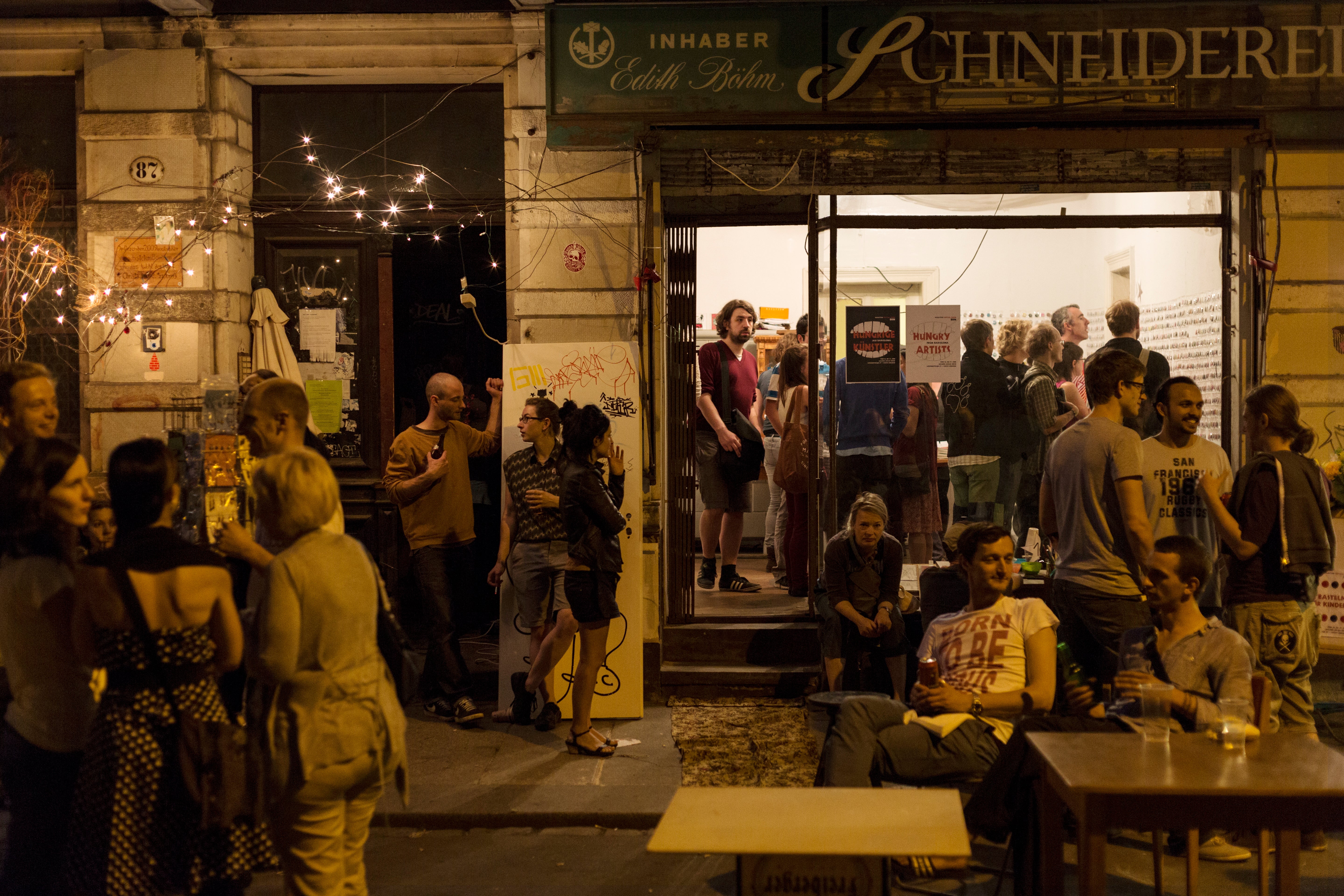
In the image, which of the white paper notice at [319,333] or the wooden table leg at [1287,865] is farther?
the white paper notice at [319,333]

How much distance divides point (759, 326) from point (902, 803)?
7.11 meters

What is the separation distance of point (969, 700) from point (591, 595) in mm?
2328

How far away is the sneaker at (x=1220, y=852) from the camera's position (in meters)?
4.78

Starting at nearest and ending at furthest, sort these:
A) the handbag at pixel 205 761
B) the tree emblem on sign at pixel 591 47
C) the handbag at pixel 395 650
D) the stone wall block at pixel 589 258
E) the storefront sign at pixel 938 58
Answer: the handbag at pixel 205 761 < the handbag at pixel 395 650 < the storefront sign at pixel 938 58 < the tree emblem on sign at pixel 591 47 < the stone wall block at pixel 589 258

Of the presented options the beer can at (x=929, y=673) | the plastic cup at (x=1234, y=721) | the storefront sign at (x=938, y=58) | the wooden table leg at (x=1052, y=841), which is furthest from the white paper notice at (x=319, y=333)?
the plastic cup at (x=1234, y=721)

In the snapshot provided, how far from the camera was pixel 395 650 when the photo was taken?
11.6 ft

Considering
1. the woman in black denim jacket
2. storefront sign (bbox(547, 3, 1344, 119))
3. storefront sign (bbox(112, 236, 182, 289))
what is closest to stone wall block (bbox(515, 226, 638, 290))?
storefront sign (bbox(547, 3, 1344, 119))

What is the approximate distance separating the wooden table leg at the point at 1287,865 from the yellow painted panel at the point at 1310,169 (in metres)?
4.93

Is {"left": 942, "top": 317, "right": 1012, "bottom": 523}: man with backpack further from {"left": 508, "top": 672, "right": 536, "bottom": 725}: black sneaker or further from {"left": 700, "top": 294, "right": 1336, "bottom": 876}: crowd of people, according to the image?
{"left": 508, "top": 672, "right": 536, "bottom": 725}: black sneaker

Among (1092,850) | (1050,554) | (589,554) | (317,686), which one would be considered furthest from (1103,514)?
(317,686)

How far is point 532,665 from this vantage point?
6.59 meters

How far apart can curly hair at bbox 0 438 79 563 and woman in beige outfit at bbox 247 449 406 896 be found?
0.78 metres

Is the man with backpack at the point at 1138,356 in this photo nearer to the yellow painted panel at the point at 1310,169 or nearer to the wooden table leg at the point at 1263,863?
the yellow painted panel at the point at 1310,169

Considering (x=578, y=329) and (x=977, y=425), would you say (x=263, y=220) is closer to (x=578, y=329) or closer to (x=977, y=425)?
(x=578, y=329)
